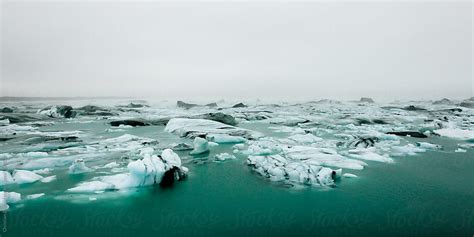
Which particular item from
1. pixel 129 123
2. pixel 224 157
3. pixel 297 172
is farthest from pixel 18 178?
pixel 129 123

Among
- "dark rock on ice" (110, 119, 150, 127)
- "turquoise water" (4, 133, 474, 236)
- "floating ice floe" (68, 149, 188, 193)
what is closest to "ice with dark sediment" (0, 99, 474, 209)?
"floating ice floe" (68, 149, 188, 193)

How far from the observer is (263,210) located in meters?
7.25

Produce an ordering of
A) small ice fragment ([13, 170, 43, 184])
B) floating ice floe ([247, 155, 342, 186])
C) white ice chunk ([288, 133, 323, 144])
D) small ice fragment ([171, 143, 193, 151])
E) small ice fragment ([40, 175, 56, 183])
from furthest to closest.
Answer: white ice chunk ([288, 133, 323, 144])
small ice fragment ([171, 143, 193, 151])
floating ice floe ([247, 155, 342, 186])
small ice fragment ([40, 175, 56, 183])
small ice fragment ([13, 170, 43, 184])

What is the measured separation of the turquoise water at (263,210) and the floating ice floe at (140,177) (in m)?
0.35

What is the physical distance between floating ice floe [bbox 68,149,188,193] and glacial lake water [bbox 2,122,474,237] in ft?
0.98

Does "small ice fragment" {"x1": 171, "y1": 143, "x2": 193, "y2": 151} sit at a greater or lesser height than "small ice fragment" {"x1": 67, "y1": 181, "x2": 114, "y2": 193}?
lesser

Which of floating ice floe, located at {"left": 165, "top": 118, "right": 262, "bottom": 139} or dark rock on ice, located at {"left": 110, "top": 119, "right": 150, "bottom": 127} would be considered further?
dark rock on ice, located at {"left": 110, "top": 119, "right": 150, "bottom": 127}

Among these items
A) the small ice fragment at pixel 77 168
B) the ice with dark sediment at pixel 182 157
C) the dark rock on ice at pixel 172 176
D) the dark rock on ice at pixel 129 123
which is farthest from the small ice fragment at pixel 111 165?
the dark rock on ice at pixel 129 123

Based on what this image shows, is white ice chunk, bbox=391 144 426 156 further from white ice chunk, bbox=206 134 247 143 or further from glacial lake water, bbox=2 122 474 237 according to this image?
white ice chunk, bbox=206 134 247 143

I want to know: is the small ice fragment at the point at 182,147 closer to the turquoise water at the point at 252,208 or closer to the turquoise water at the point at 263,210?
the turquoise water at the point at 252,208

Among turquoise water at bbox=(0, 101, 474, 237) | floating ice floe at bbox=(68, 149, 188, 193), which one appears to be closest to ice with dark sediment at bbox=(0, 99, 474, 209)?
floating ice floe at bbox=(68, 149, 188, 193)

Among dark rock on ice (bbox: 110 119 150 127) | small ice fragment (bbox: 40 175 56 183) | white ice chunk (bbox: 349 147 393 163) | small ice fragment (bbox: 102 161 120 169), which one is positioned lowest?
white ice chunk (bbox: 349 147 393 163)

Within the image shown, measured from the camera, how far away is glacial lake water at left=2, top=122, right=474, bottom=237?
248 inches

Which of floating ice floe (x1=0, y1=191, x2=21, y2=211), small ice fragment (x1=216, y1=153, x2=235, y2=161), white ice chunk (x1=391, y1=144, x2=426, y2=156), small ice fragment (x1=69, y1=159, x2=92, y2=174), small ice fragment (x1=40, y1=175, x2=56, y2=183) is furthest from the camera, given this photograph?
white ice chunk (x1=391, y1=144, x2=426, y2=156)
